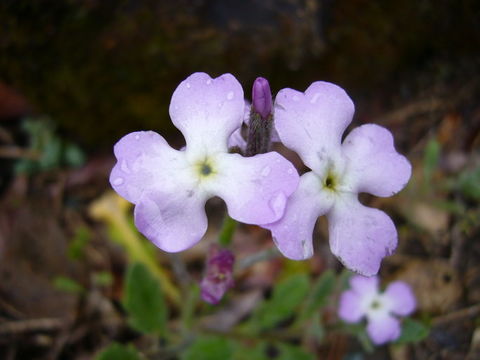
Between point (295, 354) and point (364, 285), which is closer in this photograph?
point (295, 354)

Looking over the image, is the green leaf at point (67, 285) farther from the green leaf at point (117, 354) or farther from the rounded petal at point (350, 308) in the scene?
the rounded petal at point (350, 308)

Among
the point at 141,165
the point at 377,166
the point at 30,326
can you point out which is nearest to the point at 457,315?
the point at 377,166

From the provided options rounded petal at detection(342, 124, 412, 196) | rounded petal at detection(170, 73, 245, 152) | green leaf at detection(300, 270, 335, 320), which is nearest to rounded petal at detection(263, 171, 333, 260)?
rounded petal at detection(342, 124, 412, 196)

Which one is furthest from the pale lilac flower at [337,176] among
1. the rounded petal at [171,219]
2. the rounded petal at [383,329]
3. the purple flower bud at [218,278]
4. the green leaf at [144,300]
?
the green leaf at [144,300]

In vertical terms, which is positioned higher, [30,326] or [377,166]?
[377,166]

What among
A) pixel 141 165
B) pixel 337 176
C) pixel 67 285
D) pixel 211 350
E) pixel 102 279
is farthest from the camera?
pixel 102 279

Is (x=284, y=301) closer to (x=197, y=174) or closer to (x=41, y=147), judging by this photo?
(x=197, y=174)

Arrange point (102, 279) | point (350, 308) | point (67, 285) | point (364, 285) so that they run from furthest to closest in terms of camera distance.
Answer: point (102, 279), point (67, 285), point (364, 285), point (350, 308)
